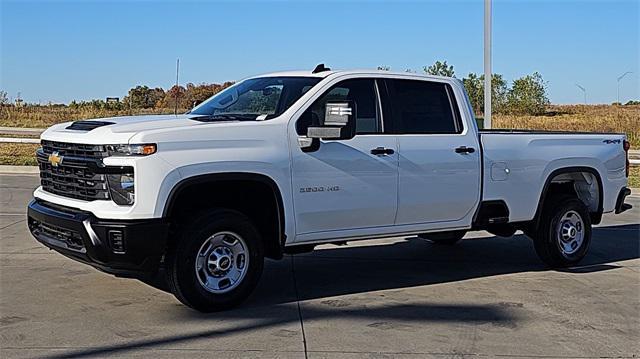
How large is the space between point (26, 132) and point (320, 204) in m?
27.0

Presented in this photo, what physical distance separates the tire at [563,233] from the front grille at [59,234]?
16.2 feet

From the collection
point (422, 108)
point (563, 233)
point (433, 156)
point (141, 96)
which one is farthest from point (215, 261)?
point (141, 96)

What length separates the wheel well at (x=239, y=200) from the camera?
6.02m

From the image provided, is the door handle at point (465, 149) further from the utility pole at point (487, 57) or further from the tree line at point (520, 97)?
the tree line at point (520, 97)

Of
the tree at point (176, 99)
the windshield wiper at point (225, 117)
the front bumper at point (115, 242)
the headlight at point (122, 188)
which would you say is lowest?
the front bumper at point (115, 242)

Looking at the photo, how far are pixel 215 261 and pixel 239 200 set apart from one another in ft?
1.99

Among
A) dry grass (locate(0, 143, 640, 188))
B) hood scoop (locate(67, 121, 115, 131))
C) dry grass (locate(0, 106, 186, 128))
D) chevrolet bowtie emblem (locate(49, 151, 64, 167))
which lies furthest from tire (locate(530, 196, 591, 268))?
dry grass (locate(0, 106, 186, 128))

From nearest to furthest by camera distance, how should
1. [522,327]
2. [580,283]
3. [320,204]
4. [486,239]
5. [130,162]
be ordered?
[130,162] → [522,327] → [320,204] → [580,283] → [486,239]

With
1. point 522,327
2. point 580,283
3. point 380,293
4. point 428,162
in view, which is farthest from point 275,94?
point 580,283

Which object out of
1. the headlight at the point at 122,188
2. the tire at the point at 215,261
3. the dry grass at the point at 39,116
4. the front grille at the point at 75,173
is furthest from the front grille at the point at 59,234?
the dry grass at the point at 39,116

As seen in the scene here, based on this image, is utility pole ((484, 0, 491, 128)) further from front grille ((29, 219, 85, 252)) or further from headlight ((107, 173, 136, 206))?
headlight ((107, 173, 136, 206))

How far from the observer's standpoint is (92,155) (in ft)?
19.3

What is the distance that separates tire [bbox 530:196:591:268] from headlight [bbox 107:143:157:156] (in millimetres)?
4609

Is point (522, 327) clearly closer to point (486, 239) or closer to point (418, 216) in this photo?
point (418, 216)
